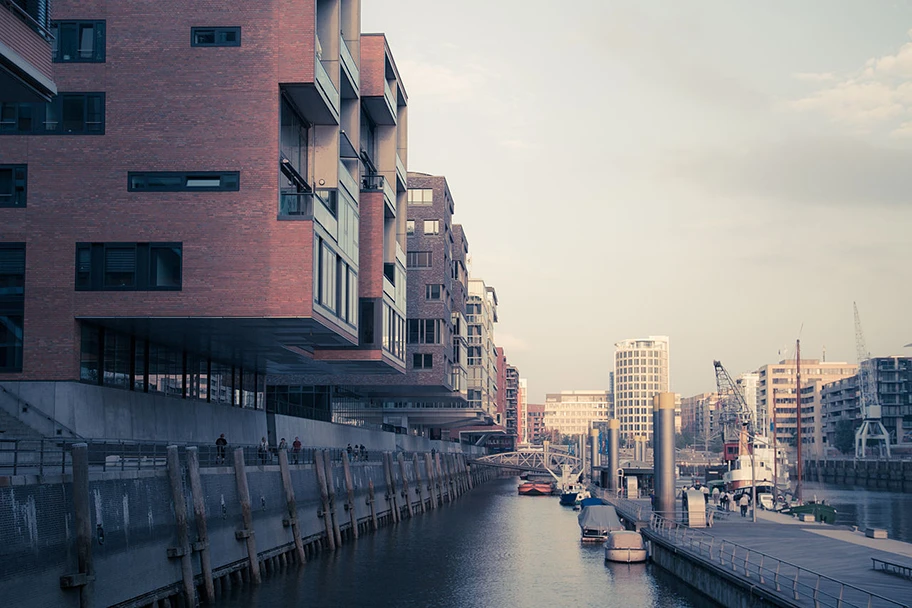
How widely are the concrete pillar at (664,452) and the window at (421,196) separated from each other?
49.7m

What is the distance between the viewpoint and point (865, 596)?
28.5 metres

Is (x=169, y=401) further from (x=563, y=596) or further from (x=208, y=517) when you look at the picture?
(x=563, y=596)

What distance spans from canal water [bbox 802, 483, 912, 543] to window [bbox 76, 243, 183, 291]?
157 feet

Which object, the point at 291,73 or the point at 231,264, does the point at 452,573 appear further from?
the point at 291,73

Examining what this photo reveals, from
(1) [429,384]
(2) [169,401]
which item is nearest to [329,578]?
(2) [169,401]

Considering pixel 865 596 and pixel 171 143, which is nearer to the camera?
pixel 865 596

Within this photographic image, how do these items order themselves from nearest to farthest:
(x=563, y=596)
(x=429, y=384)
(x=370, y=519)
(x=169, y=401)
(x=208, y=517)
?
(x=208, y=517)
(x=563, y=596)
(x=169, y=401)
(x=370, y=519)
(x=429, y=384)

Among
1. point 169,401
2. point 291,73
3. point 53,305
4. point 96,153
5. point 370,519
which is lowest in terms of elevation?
point 370,519

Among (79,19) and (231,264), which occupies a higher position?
(79,19)

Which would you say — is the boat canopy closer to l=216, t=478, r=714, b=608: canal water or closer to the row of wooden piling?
l=216, t=478, r=714, b=608: canal water

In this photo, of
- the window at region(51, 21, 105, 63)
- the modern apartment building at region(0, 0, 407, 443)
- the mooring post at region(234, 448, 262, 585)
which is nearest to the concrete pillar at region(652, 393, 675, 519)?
the modern apartment building at region(0, 0, 407, 443)

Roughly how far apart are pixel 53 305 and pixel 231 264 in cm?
766

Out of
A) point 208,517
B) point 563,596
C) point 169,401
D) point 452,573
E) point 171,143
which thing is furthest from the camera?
point 169,401

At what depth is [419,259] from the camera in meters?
102
